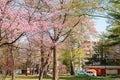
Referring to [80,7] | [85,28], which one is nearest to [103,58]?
[85,28]

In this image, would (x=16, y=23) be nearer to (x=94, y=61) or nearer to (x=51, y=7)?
(x=51, y=7)

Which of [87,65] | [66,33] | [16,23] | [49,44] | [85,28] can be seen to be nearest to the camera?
[16,23]

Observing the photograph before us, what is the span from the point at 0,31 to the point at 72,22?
1218 centimetres

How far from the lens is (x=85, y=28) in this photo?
28.3 metres

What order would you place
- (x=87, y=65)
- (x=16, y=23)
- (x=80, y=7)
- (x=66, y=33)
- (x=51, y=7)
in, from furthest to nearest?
(x=87, y=65), (x=66, y=33), (x=80, y=7), (x=51, y=7), (x=16, y=23)

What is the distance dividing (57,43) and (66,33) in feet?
4.64

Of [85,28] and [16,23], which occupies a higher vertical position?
[85,28]

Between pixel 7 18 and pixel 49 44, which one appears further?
pixel 49 44

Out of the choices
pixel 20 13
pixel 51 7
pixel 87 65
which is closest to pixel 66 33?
pixel 51 7

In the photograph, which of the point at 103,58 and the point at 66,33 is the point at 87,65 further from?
the point at 66,33

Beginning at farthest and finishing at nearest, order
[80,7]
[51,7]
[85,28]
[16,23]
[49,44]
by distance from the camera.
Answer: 1. [85,28]
2. [49,44]
3. [80,7]
4. [51,7]
5. [16,23]

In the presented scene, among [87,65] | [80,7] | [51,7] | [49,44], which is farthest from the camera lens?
[87,65]

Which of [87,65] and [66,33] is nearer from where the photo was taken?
[66,33]

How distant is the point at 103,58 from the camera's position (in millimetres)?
101062
